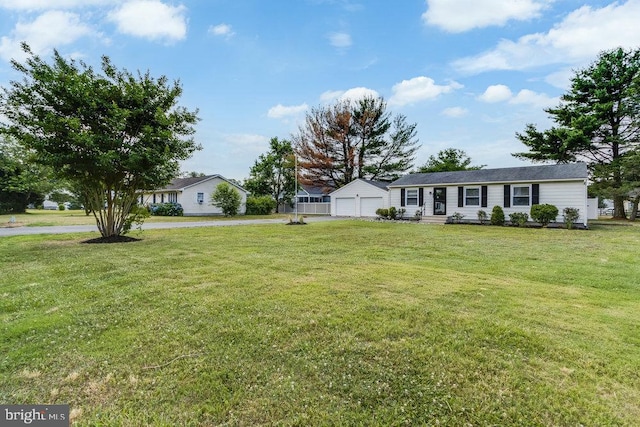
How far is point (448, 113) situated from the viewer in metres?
21.2

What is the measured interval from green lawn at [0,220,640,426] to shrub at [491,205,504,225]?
12970 mm

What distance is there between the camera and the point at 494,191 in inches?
760

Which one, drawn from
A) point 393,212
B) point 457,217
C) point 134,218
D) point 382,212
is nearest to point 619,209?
point 457,217

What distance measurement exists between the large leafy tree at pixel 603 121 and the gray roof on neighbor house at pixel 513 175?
19.5ft

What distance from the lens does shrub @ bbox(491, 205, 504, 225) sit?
18344 millimetres

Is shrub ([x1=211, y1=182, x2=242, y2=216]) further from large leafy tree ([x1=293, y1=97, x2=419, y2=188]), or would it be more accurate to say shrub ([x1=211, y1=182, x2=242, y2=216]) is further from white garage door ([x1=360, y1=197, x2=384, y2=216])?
white garage door ([x1=360, y1=197, x2=384, y2=216])

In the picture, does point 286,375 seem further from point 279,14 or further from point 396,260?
point 279,14

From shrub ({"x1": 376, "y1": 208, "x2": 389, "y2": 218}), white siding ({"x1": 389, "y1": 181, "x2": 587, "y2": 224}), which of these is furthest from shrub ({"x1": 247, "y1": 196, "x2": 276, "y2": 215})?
white siding ({"x1": 389, "y1": 181, "x2": 587, "y2": 224})

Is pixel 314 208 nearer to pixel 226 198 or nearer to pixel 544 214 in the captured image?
pixel 226 198

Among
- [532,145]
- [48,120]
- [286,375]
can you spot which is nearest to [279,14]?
[48,120]

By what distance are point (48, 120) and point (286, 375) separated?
10.5 metres

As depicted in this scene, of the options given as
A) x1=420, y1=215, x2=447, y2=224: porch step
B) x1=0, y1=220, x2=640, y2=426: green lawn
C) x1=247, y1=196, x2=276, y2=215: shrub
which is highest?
x1=247, y1=196, x2=276, y2=215: shrub

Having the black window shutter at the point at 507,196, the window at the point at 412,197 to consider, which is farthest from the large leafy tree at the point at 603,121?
the window at the point at 412,197

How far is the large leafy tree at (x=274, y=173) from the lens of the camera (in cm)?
3506
